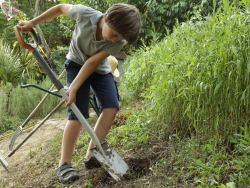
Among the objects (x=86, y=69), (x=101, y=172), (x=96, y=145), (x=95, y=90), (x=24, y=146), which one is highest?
(x=86, y=69)

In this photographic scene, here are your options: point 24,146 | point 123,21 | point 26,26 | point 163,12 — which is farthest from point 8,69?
point 123,21

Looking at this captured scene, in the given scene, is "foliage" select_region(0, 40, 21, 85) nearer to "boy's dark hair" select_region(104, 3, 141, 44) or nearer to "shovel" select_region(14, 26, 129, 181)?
"shovel" select_region(14, 26, 129, 181)

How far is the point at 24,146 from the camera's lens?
3.55 meters

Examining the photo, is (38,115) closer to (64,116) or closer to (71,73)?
(64,116)

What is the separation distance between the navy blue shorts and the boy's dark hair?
0.55 metres

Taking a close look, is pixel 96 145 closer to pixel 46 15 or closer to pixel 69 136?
pixel 69 136

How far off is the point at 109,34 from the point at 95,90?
60 centimetres

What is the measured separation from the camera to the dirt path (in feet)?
9.22

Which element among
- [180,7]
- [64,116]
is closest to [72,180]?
[64,116]

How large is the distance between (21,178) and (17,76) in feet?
16.1

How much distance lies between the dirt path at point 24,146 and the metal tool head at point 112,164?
41.4 inches

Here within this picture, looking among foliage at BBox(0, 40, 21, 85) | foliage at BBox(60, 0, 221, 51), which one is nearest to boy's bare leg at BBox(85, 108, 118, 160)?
foliage at BBox(60, 0, 221, 51)

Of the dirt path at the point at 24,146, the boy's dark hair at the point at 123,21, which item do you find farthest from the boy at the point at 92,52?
the dirt path at the point at 24,146

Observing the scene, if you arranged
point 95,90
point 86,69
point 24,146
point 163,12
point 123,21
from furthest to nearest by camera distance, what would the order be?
point 163,12, point 24,146, point 95,90, point 86,69, point 123,21
